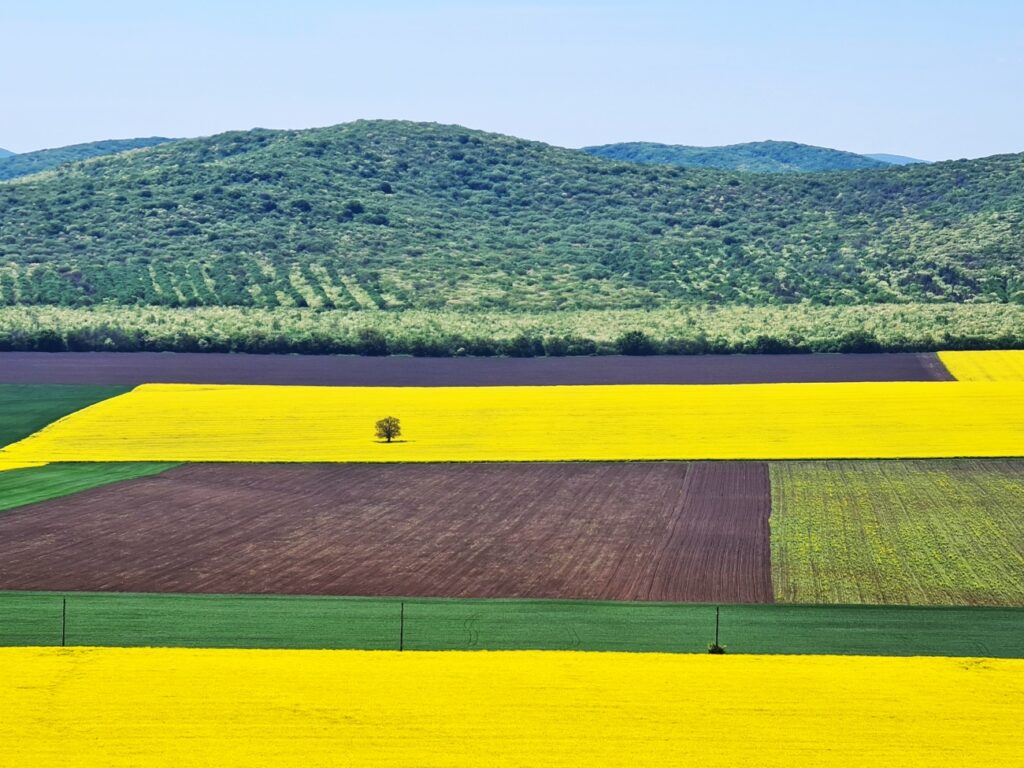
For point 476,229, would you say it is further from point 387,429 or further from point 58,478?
point 58,478

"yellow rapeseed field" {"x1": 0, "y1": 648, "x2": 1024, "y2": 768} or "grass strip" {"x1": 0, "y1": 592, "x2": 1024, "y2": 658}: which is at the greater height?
"yellow rapeseed field" {"x1": 0, "y1": 648, "x2": 1024, "y2": 768}

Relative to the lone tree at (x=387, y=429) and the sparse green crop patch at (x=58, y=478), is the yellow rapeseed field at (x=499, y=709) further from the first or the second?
Answer: the lone tree at (x=387, y=429)

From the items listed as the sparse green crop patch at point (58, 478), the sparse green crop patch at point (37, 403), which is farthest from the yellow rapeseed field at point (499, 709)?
the sparse green crop patch at point (37, 403)

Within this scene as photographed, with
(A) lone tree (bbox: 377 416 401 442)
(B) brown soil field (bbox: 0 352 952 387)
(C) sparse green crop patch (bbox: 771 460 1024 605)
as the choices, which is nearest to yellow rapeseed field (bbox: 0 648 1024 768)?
(C) sparse green crop patch (bbox: 771 460 1024 605)

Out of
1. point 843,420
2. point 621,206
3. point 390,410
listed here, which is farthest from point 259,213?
point 843,420

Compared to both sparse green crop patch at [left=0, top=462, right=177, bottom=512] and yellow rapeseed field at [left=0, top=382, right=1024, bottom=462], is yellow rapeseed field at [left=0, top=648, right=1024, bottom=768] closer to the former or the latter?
sparse green crop patch at [left=0, top=462, right=177, bottom=512]

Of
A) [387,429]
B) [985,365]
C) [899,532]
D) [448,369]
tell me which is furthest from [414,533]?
[985,365]

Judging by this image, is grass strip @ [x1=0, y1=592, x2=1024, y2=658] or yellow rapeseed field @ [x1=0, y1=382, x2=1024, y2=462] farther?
yellow rapeseed field @ [x1=0, y1=382, x2=1024, y2=462]

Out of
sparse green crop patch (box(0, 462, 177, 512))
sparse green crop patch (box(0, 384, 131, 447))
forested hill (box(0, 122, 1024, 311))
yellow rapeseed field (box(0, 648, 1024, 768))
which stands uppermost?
forested hill (box(0, 122, 1024, 311))
